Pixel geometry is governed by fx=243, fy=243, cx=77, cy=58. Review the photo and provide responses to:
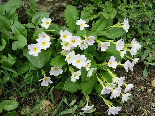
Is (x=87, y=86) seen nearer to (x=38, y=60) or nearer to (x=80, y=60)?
(x=80, y=60)

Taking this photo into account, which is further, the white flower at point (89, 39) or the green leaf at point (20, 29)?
the green leaf at point (20, 29)

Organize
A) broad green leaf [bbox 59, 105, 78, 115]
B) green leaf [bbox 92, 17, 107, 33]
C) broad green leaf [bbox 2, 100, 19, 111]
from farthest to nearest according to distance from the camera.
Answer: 1. green leaf [bbox 92, 17, 107, 33]
2. broad green leaf [bbox 59, 105, 78, 115]
3. broad green leaf [bbox 2, 100, 19, 111]

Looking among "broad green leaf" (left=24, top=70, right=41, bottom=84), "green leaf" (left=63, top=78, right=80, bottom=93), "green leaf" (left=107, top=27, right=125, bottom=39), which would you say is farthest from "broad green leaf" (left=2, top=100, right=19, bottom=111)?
"green leaf" (left=107, top=27, right=125, bottom=39)

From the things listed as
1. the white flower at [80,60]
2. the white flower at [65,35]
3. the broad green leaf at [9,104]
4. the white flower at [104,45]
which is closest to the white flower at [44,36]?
the white flower at [65,35]

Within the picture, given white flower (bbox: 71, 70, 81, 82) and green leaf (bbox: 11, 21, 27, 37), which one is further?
green leaf (bbox: 11, 21, 27, 37)

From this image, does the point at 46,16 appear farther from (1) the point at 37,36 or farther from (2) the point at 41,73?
(2) the point at 41,73

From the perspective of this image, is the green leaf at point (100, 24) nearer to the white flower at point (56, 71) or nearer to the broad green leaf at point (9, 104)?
the white flower at point (56, 71)

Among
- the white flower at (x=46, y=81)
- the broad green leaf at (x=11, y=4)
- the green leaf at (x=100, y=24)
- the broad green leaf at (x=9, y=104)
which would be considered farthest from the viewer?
the green leaf at (x=100, y=24)

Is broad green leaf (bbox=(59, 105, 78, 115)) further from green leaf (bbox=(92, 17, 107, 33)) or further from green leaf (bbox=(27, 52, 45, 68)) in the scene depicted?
green leaf (bbox=(92, 17, 107, 33))
